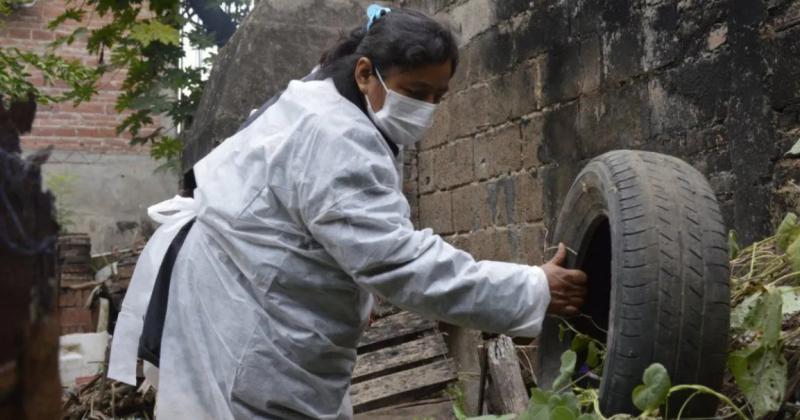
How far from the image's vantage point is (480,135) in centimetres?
638

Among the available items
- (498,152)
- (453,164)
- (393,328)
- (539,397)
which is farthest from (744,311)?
(453,164)

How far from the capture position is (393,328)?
6.45 meters

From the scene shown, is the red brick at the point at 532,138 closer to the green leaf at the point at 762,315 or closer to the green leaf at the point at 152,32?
the green leaf at the point at 762,315

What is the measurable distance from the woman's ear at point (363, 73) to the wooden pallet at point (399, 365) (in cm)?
324

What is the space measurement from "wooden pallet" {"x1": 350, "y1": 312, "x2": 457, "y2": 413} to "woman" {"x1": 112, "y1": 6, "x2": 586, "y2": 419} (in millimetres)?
3044

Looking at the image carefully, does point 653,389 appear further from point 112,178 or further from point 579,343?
point 112,178

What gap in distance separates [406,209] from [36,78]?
5.79 meters

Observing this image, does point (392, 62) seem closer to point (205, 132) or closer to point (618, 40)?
point (618, 40)

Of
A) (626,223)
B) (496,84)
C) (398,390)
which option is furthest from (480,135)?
(626,223)

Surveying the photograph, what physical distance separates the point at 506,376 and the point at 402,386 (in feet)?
6.43

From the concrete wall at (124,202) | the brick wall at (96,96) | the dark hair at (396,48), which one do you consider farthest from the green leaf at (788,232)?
the concrete wall at (124,202)

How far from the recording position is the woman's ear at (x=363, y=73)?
2695 mm

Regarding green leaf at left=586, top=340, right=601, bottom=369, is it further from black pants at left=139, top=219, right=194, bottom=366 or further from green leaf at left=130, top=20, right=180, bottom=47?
green leaf at left=130, top=20, right=180, bottom=47

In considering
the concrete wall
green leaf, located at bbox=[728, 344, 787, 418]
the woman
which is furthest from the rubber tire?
the concrete wall
